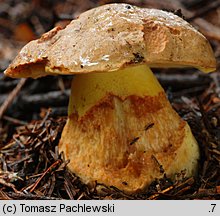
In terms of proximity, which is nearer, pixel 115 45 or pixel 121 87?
pixel 115 45

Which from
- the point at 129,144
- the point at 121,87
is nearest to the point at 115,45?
the point at 121,87

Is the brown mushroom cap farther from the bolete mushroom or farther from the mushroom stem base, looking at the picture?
the mushroom stem base

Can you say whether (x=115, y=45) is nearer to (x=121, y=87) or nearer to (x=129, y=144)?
(x=121, y=87)

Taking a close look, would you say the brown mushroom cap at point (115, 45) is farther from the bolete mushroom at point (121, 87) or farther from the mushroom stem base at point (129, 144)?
the mushroom stem base at point (129, 144)

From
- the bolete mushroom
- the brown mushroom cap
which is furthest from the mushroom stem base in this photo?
the brown mushroom cap

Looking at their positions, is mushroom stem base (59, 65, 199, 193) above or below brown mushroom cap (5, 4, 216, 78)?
below

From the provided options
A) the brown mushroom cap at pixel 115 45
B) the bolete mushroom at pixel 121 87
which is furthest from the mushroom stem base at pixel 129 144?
the brown mushroom cap at pixel 115 45

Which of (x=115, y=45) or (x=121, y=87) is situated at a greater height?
(x=115, y=45)

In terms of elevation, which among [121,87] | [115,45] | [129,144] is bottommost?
[129,144]
